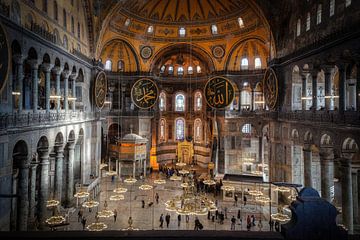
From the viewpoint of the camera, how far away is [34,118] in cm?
1188

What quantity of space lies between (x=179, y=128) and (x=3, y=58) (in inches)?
974

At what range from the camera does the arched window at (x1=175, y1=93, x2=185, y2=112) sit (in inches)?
1265

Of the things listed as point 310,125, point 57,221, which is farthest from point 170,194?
point 57,221

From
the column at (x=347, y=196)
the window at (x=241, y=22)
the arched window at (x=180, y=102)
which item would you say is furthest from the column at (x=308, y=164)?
the arched window at (x=180, y=102)

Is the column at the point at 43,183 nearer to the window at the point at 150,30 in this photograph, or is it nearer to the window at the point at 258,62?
the window at the point at 150,30

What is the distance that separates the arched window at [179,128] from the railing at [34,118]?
15632 mm

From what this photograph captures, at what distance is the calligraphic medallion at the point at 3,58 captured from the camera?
838cm

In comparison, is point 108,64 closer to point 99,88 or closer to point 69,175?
point 99,88

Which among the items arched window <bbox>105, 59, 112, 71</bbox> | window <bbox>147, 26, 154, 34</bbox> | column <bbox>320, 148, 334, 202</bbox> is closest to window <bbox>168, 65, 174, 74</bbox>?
window <bbox>147, 26, 154, 34</bbox>

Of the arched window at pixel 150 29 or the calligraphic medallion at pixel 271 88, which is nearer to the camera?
the calligraphic medallion at pixel 271 88

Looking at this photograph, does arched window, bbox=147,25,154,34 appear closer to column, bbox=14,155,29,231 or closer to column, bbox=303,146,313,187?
column, bbox=303,146,313,187

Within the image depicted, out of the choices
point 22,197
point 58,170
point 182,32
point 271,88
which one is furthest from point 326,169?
point 182,32

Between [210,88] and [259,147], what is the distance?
11.1 metres

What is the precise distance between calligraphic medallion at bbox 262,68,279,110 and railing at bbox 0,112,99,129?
11.6 metres
